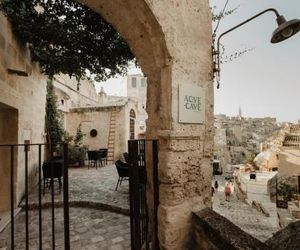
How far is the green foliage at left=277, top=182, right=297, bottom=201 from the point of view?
11844 mm

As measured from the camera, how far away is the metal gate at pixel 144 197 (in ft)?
7.23

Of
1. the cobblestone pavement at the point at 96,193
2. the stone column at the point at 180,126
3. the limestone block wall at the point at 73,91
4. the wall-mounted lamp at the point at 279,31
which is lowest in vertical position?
the cobblestone pavement at the point at 96,193

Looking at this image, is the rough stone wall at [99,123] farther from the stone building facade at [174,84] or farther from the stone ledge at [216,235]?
the stone ledge at [216,235]

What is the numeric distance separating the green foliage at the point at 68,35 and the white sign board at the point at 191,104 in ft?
9.33

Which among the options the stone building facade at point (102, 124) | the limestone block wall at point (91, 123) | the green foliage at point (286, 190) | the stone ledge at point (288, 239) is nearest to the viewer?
the stone ledge at point (288, 239)

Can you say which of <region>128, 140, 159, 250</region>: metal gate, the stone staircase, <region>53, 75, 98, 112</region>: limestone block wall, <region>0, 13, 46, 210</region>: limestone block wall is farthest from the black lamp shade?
<region>53, 75, 98, 112</region>: limestone block wall

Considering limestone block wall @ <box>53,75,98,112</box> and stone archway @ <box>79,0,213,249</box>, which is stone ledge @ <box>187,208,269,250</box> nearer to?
stone archway @ <box>79,0,213,249</box>

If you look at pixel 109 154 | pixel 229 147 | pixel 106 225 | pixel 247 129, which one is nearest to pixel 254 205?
pixel 109 154

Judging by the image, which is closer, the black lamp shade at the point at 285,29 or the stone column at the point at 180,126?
the stone column at the point at 180,126

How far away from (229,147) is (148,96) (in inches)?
1370

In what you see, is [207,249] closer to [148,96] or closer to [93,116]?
[148,96]

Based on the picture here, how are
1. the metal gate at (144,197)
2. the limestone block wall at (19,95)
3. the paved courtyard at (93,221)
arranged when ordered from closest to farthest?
the metal gate at (144,197) < the paved courtyard at (93,221) < the limestone block wall at (19,95)

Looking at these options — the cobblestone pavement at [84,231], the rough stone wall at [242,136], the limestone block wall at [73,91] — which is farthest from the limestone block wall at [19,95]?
the rough stone wall at [242,136]

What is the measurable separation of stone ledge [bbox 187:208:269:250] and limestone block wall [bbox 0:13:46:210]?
12.0 ft
